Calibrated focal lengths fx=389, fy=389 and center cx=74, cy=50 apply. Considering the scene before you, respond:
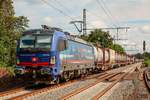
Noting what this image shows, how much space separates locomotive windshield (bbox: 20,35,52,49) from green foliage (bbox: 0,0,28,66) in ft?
53.6

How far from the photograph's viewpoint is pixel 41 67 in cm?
2084

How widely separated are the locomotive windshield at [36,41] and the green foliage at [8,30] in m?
16.3

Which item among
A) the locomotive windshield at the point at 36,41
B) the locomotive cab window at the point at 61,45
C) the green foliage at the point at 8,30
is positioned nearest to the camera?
the locomotive windshield at the point at 36,41

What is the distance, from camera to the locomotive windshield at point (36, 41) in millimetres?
21266

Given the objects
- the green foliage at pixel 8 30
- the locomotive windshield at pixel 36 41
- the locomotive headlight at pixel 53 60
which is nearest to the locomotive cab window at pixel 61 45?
the locomotive windshield at pixel 36 41

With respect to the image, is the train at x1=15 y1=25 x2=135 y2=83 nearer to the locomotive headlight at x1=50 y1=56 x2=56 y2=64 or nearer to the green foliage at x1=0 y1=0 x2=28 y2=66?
the locomotive headlight at x1=50 y1=56 x2=56 y2=64

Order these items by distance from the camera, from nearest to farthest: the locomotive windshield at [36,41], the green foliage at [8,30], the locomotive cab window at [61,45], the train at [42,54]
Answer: the train at [42,54], the locomotive windshield at [36,41], the locomotive cab window at [61,45], the green foliage at [8,30]

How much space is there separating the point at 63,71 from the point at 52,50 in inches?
98.3

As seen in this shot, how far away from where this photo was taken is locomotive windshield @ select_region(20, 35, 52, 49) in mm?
21266

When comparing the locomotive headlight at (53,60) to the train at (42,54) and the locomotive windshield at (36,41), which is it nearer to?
the train at (42,54)

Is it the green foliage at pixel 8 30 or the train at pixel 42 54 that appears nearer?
the train at pixel 42 54

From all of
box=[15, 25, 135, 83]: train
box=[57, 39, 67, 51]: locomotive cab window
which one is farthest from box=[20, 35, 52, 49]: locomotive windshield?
box=[57, 39, 67, 51]: locomotive cab window

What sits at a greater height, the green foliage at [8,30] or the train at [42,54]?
the green foliage at [8,30]

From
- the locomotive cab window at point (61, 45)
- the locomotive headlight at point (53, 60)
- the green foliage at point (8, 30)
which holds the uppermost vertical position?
the green foliage at point (8, 30)
